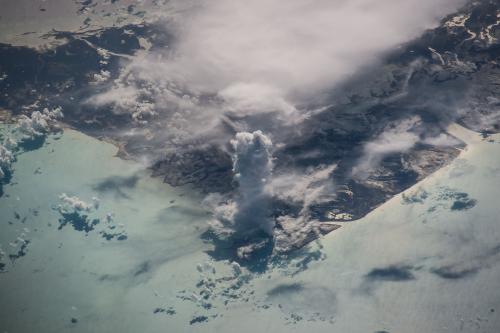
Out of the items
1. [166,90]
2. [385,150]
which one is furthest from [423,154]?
[166,90]

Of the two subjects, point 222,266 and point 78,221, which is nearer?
point 222,266

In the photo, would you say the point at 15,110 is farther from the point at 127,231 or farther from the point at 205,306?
the point at 205,306

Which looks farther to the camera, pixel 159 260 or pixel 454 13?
pixel 159 260

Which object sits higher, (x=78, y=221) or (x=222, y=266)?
(x=78, y=221)

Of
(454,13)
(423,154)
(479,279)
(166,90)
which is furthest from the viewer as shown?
(166,90)

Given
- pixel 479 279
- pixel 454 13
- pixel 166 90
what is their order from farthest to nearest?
1. pixel 166 90
2. pixel 454 13
3. pixel 479 279

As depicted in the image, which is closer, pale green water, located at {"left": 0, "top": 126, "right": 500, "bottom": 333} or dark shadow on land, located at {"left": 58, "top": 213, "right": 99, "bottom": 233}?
pale green water, located at {"left": 0, "top": 126, "right": 500, "bottom": 333}

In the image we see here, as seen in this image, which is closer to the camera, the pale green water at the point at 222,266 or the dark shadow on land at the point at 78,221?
the pale green water at the point at 222,266

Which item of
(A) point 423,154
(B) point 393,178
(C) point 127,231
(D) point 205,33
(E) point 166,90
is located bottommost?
(C) point 127,231
